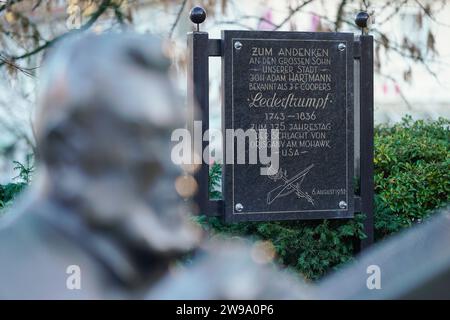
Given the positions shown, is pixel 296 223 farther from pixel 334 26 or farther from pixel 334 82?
pixel 334 26

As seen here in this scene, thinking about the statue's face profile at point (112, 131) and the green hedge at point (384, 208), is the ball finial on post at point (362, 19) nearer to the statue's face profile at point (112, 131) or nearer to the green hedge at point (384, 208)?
the green hedge at point (384, 208)

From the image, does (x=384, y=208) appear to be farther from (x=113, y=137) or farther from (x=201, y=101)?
(x=113, y=137)

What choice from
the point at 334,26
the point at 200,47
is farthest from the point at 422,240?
the point at 334,26

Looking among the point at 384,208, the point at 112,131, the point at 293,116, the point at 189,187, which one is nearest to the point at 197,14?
the point at 293,116

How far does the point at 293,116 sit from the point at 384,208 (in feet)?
4.20

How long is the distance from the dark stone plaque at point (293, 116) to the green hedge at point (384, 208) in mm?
158

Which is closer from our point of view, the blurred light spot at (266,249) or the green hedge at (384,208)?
the blurred light spot at (266,249)

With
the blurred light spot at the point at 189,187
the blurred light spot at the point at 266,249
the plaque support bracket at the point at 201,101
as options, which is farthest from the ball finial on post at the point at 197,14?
the blurred light spot at the point at 266,249

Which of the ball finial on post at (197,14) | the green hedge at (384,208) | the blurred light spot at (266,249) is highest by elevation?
the ball finial on post at (197,14)

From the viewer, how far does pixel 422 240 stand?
6.41ft

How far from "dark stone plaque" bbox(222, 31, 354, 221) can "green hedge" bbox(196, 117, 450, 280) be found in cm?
16

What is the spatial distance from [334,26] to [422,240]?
24.2 ft

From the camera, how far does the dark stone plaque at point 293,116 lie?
6191mm

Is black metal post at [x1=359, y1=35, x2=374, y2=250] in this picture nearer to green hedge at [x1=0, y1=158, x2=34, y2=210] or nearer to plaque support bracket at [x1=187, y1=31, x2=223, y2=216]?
plaque support bracket at [x1=187, y1=31, x2=223, y2=216]
